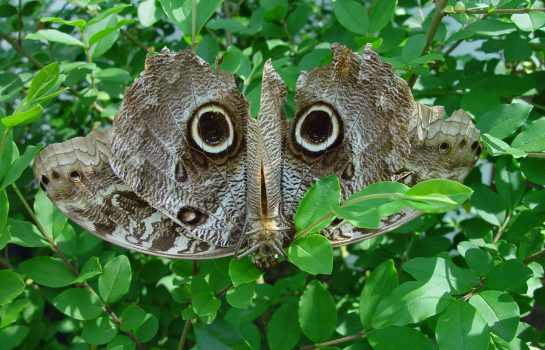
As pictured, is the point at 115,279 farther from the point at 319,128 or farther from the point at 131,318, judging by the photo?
the point at 319,128

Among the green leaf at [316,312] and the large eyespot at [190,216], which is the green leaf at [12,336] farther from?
A: the green leaf at [316,312]

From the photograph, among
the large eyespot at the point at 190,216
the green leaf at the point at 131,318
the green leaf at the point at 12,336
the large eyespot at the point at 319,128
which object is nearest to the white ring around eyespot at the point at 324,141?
the large eyespot at the point at 319,128

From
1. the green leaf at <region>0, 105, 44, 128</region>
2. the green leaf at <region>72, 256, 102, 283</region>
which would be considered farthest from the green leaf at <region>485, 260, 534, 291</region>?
the green leaf at <region>0, 105, 44, 128</region>

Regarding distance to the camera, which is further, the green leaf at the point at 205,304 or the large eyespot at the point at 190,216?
the large eyespot at the point at 190,216

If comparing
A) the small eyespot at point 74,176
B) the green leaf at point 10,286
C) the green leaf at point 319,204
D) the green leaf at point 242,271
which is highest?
the green leaf at point 319,204

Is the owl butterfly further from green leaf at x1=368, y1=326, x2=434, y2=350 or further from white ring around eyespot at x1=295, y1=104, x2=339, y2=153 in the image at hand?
green leaf at x1=368, y1=326, x2=434, y2=350

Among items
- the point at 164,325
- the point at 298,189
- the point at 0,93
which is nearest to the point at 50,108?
the point at 0,93
